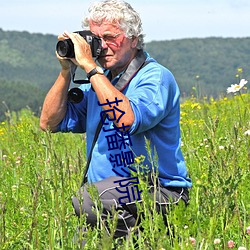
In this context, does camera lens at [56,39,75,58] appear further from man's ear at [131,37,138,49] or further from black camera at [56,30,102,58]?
man's ear at [131,37,138,49]

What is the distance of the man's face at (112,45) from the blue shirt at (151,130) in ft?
0.38

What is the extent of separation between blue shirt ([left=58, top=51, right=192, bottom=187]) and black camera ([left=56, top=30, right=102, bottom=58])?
25 centimetres

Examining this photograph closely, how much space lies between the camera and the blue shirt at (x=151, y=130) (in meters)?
3.20

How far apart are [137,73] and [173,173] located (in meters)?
0.54

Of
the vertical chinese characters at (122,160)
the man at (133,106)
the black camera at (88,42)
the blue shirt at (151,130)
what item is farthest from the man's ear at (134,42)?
the vertical chinese characters at (122,160)

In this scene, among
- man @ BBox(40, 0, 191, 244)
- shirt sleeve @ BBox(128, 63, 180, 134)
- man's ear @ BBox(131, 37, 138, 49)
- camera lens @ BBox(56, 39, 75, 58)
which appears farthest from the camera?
man's ear @ BBox(131, 37, 138, 49)

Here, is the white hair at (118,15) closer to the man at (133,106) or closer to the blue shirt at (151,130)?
the man at (133,106)

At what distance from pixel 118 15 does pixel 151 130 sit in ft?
1.96

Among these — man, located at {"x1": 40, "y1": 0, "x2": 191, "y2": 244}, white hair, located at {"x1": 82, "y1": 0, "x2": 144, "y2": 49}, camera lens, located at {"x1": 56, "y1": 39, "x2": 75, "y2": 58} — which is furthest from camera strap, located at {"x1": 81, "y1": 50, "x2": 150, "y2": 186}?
camera lens, located at {"x1": 56, "y1": 39, "x2": 75, "y2": 58}

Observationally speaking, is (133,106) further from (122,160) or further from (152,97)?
(122,160)

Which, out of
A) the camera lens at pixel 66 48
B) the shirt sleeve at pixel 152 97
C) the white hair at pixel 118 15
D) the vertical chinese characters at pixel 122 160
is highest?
the white hair at pixel 118 15

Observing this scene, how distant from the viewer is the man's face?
134 inches

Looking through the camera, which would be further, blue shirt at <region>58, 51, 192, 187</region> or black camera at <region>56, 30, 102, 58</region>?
black camera at <region>56, 30, 102, 58</region>

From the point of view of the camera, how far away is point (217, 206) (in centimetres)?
252
